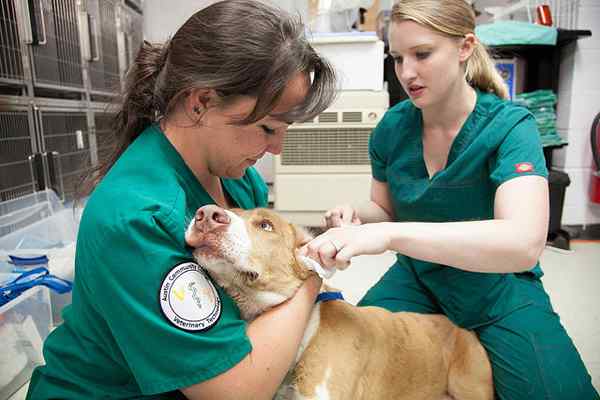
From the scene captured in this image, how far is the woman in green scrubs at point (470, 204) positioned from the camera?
1.06m

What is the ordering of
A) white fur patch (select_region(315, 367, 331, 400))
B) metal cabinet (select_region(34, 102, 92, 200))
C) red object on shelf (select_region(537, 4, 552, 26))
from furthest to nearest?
red object on shelf (select_region(537, 4, 552, 26)) < metal cabinet (select_region(34, 102, 92, 200)) < white fur patch (select_region(315, 367, 331, 400))

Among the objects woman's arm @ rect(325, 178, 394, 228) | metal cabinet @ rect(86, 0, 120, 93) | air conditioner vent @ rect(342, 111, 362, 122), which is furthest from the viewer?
air conditioner vent @ rect(342, 111, 362, 122)

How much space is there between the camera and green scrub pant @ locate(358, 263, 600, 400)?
4.04 ft

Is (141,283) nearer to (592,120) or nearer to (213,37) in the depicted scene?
(213,37)

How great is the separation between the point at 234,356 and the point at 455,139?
90 centimetres

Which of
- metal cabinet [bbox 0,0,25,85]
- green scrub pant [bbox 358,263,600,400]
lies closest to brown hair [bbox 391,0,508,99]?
green scrub pant [bbox 358,263,600,400]

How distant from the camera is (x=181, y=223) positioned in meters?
0.85

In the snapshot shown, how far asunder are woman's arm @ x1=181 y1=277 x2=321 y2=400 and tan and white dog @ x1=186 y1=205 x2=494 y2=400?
4 cm

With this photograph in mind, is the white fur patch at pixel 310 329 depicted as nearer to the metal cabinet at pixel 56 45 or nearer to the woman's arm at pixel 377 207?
the woman's arm at pixel 377 207

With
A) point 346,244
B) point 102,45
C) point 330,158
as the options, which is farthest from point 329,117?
point 346,244

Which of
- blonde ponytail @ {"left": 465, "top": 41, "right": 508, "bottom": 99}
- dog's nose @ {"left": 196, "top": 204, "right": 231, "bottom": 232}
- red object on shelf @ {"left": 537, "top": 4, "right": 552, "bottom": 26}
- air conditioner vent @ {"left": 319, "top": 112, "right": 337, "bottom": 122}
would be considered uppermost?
red object on shelf @ {"left": 537, "top": 4, "right": 552, "bottom": 26}

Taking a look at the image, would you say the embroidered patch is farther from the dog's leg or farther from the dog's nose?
the dog's nose

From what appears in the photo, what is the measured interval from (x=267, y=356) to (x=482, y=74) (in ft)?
3.51

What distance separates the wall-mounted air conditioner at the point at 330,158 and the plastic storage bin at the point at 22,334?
1.89 metres
